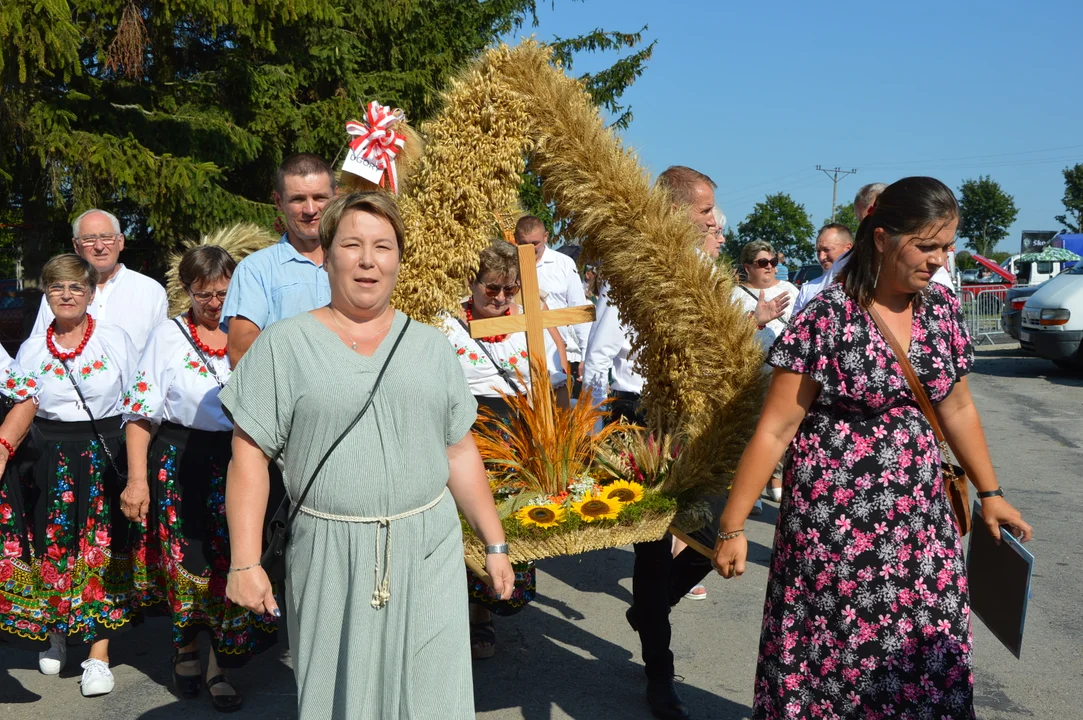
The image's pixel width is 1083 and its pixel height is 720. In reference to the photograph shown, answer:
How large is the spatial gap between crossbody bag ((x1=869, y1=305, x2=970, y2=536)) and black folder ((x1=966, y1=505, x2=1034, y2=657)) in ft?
0.44

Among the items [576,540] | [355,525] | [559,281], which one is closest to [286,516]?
[355,525]

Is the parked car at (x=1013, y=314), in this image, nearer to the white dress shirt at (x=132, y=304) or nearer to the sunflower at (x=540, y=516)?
the white dress shirt at (x=132, y=304)

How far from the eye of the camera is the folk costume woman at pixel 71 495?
448cm

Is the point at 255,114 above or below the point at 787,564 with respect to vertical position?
above

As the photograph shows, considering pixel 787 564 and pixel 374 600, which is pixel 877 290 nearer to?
pixel 787 564

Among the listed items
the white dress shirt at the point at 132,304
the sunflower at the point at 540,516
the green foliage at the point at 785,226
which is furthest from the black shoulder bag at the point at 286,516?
the green foliage at the point at 785,226

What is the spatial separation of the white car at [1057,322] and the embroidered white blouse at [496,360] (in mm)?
11980

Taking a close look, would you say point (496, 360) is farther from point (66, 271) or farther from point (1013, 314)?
point (1013, 314)

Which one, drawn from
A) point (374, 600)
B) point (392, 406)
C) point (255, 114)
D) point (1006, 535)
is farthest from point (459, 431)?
point (255, 114)

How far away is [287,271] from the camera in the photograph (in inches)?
152

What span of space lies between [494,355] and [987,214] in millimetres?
84206

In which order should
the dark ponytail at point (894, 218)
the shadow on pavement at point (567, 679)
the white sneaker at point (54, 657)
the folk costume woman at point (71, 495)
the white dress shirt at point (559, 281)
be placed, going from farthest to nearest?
the white dress shirt at point (559, 281), the white sneaker at point (54, 657), the folk costume woman at point (71, 495), the shadow on pavement at point (567, 679), the dark ponytail at point (894, 218)

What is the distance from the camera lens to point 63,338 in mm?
4539

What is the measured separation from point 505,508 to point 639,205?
1.13 metres
